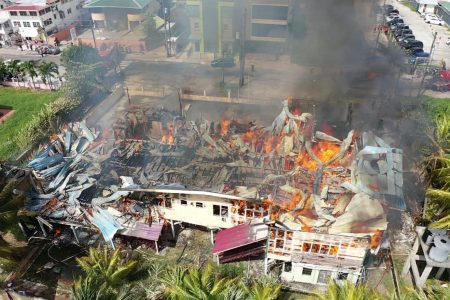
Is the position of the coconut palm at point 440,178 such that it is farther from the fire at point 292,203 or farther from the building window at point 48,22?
the building window at point 48,22

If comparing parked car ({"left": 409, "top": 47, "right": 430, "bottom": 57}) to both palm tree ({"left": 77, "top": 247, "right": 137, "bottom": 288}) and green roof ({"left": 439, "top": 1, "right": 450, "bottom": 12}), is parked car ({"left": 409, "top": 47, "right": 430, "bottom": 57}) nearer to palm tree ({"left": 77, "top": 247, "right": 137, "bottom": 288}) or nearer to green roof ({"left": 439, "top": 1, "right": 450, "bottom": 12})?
green roof ({"left": 439, "top": 1, "right": 450, "bottom": 12})

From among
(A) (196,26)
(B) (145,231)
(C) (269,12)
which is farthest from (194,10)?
(B) (145,231)

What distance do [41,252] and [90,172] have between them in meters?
4.75

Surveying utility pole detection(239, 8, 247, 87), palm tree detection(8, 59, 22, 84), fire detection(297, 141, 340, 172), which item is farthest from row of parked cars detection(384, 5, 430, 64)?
palm tree detection(8, 59, 22, 84)

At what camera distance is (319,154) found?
21000 millimetres

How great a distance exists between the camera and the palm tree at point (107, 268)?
15.7 meters

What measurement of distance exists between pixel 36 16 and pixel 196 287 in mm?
46653

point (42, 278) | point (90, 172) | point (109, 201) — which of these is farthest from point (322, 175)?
point (42, 278)

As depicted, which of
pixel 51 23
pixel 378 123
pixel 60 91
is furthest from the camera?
pixel 51 23

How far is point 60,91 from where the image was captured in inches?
1379

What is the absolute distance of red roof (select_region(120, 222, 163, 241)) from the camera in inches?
704

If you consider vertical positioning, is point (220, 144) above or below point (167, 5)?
below

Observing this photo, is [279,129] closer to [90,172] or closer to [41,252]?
[90,172]

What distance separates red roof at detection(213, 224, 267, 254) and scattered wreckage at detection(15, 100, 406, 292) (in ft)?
0.16
